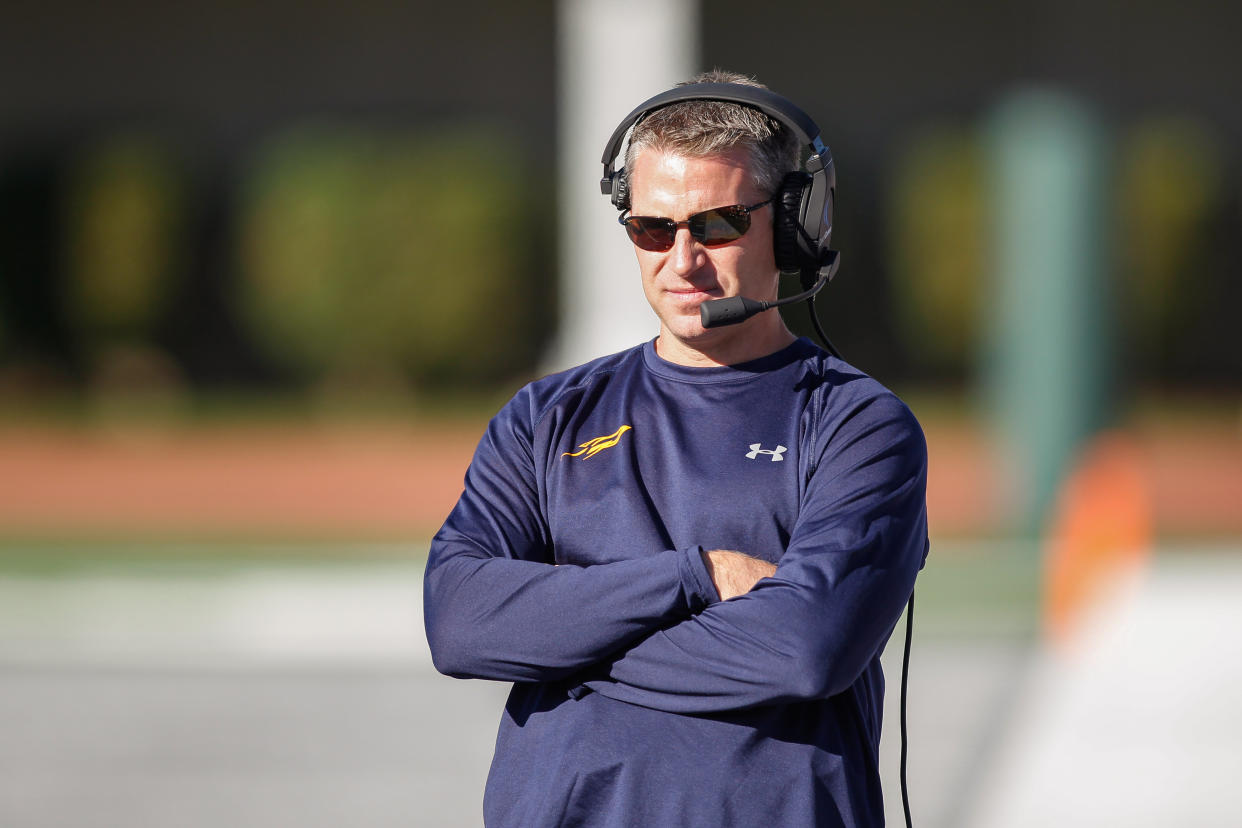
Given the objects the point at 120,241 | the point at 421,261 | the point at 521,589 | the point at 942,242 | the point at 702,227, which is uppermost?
the point at 702,227

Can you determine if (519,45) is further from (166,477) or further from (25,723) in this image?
(25,723)

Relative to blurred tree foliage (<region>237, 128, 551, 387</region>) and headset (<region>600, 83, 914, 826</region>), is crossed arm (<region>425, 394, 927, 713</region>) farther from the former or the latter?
blurred tree foliage (<region>237, 128, 551, 387</region>)

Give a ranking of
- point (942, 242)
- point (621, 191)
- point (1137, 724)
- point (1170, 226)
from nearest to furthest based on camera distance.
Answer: point (621, 191) → point (1137, 724) → point (1170, 226) → point (942, 242)

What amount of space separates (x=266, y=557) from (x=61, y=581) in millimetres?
1485

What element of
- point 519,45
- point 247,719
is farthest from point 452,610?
point 519,45

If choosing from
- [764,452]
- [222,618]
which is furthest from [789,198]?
[222,618]

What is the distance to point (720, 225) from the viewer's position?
2.40 meters

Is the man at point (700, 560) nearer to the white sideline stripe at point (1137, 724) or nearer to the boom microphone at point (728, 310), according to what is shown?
the boom microphone at point (728, 310)

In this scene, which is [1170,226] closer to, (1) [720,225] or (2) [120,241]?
(2) [120,241]

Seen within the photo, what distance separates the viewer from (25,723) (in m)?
7.20

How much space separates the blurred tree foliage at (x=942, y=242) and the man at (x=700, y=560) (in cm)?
1953

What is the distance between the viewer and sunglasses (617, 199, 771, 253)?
2.39 meters

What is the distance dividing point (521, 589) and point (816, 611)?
460mm

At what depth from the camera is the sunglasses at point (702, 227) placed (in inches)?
94.2
